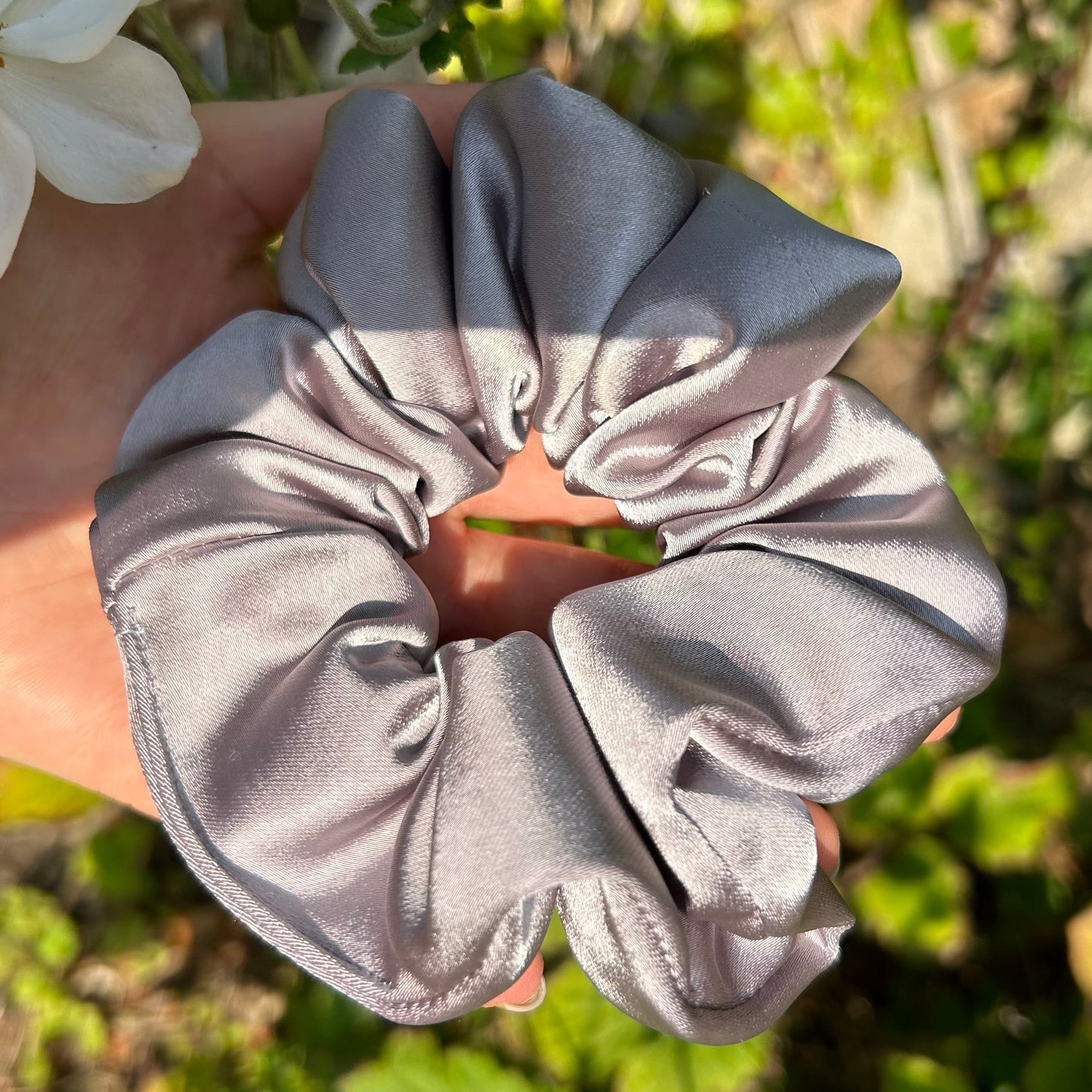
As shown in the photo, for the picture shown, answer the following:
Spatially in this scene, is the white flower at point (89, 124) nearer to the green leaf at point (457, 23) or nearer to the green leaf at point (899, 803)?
the green leaf at point (457, 23)

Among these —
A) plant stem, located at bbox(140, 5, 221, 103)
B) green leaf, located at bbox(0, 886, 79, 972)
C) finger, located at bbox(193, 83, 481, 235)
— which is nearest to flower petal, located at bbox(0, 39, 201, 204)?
plant stem, located at bbox(140, 5, 221, 103)

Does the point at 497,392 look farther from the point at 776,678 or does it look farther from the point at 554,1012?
the point at 554,1012

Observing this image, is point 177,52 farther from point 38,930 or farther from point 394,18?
point 38,930

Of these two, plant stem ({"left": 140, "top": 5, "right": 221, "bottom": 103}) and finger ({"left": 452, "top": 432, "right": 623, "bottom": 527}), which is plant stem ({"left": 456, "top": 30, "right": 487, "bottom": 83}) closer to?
plant stem ({"left": 140, "top": 5, "right": 221, "bottom": 103})

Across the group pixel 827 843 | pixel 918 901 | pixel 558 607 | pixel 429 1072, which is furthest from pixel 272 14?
pixel 918 901

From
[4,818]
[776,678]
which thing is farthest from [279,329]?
[4,818]

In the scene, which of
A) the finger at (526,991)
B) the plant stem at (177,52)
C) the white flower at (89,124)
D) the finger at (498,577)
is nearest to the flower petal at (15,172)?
the white flower at (89,124)
